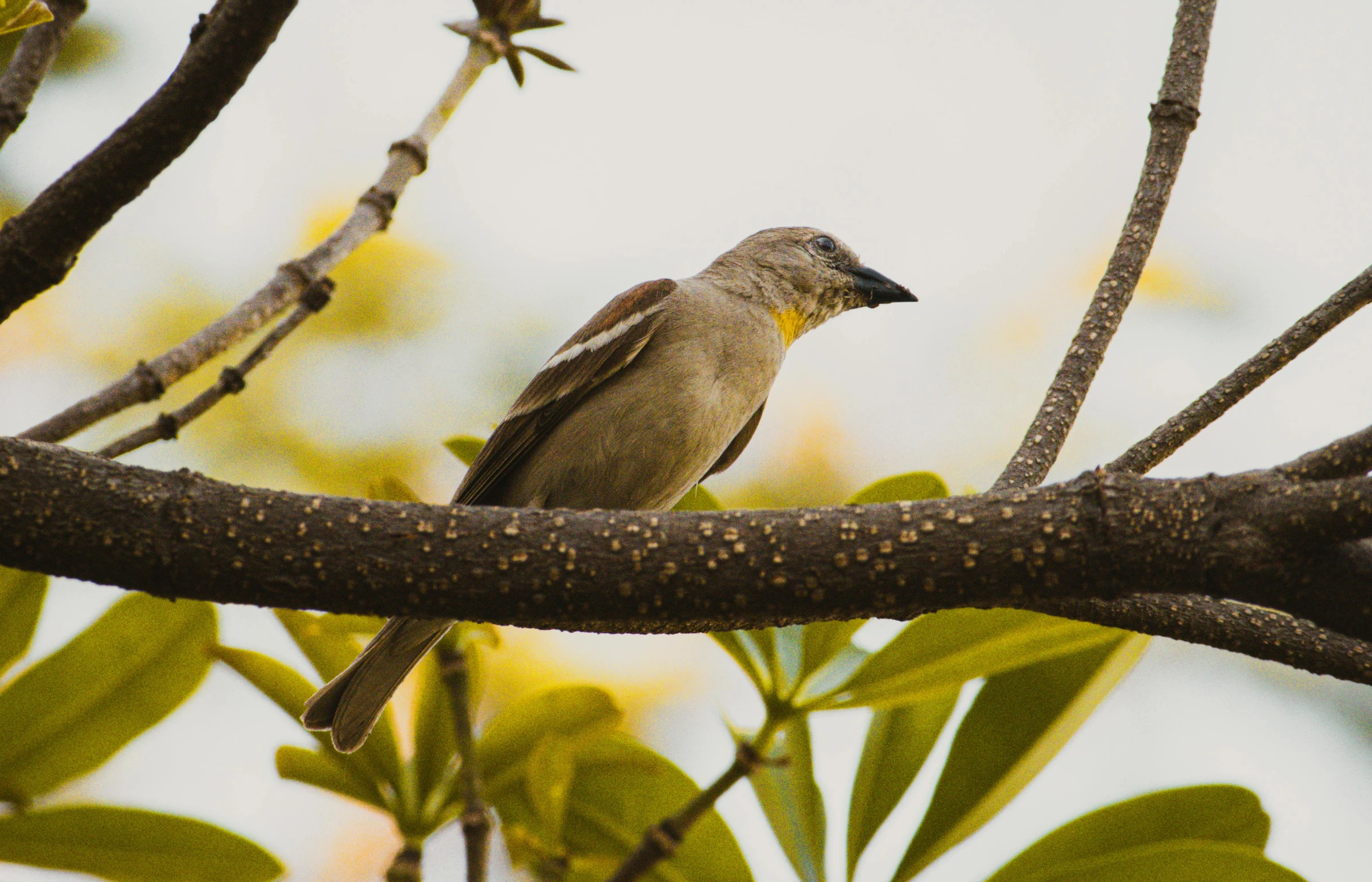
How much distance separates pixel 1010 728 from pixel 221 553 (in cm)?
185

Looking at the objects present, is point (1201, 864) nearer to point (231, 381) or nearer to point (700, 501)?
point (700, 501)

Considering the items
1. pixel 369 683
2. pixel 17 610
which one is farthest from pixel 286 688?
pixel 17 610

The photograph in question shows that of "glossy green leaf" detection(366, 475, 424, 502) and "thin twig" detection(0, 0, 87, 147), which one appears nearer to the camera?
"thin twig" detection(0, 0, 87, 147)

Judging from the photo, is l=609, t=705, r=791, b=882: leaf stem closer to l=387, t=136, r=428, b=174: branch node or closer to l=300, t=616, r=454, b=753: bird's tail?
l=300, t=616, r=454, b=753: bird's tail

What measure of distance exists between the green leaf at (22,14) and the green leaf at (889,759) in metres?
2.19

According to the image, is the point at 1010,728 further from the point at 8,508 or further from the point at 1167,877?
the point at 8,508

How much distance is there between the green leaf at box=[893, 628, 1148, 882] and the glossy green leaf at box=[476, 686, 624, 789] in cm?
77

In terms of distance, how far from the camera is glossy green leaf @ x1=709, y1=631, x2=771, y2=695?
2574mm

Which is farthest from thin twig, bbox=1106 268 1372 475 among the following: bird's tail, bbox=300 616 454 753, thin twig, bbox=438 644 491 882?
bird's tail, bbox=300 616 454 753

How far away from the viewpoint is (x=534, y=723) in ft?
8.74

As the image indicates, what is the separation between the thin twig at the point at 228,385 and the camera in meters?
3.03

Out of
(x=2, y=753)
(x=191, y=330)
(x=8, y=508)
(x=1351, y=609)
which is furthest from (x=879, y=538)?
(x=191, y=330)

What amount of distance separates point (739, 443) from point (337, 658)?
1.91 metres

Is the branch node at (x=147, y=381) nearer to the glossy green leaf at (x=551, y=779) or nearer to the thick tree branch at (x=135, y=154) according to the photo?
the thick tree branch at (x=135, y=154)
